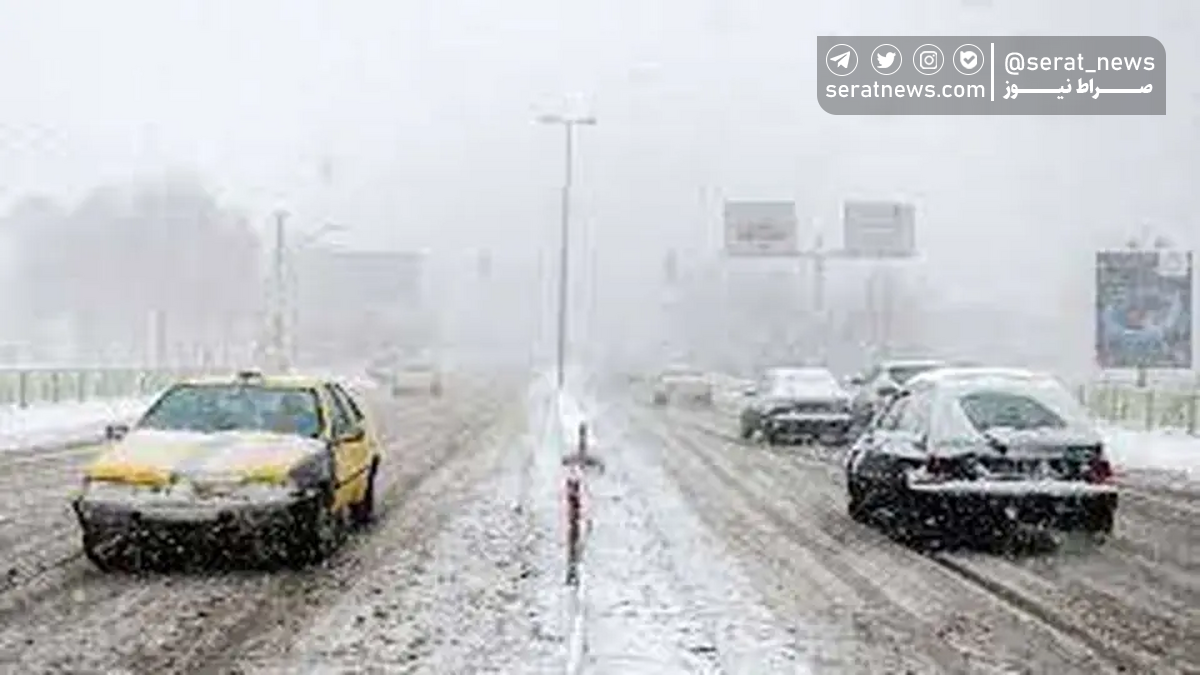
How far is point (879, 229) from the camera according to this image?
67.6 metres

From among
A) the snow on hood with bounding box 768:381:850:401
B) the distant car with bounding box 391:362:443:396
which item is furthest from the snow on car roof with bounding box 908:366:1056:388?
the distant car with bounding box 391:362:443:396

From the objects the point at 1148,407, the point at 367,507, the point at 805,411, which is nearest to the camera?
the point at 367,507

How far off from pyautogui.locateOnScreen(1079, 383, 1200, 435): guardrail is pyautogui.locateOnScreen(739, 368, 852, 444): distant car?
7.22 metres

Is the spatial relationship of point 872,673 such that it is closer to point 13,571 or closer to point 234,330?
point 13,571

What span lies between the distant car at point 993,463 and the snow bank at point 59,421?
18.5m

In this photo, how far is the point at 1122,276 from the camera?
44.8 meters

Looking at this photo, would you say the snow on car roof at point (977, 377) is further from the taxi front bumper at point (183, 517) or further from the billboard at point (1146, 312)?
the billboard at point (1146, 312)

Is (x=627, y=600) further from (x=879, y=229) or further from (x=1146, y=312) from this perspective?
(x=879, y=229)

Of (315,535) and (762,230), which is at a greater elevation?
(762,230)

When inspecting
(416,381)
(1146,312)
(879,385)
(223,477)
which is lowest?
(416,381)

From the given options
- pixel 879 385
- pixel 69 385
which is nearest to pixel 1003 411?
pixel 879 385

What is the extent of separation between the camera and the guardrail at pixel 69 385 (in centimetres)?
4447

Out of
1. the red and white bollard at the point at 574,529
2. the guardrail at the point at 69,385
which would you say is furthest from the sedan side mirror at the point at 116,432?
the guardrail at the point at 69,385

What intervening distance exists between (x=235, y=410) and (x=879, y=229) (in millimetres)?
55109
